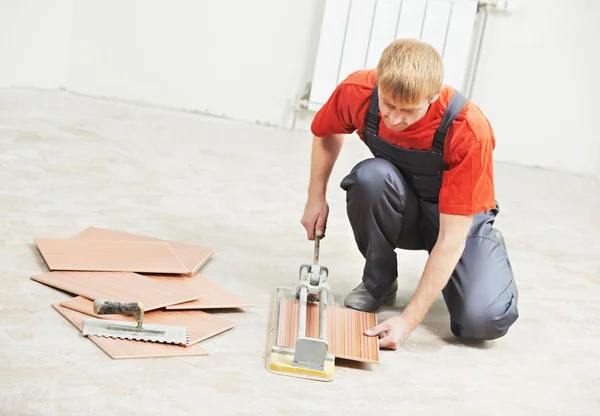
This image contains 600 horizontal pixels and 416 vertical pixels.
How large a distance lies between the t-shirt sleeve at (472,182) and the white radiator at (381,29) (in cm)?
280

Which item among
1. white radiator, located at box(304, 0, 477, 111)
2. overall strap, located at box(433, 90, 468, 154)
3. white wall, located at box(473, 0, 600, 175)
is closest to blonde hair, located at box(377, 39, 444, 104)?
overall strap, located at box(433, 90, 468, 154)

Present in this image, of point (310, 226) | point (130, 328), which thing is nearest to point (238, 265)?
point (310, 226)

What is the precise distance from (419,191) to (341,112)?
32 centimetres

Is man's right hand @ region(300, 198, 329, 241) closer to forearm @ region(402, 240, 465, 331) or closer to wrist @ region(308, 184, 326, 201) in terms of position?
wrist @ region(308, 184, 326, 201)

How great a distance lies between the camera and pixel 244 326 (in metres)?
2.27

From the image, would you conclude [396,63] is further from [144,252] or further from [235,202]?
[235,202]

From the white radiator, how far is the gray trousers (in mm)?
2501

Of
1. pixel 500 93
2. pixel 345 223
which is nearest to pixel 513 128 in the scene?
pixel 500 93

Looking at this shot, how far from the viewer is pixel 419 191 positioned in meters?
2.47

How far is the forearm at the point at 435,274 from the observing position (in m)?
2.21

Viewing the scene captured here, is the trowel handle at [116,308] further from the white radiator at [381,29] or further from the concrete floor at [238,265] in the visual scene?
the white radiator at [381,29]

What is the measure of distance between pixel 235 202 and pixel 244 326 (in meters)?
1.20

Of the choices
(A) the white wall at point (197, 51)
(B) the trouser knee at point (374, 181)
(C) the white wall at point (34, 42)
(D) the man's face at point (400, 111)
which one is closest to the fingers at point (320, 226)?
(B) the trouser knee at point (374, 181)

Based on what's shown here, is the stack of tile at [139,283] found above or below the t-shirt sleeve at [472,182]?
below
